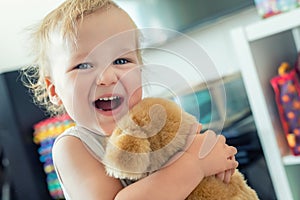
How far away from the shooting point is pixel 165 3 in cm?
107

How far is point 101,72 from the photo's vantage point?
26 centimetres

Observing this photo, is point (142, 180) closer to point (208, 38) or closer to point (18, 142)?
point (18, 142)

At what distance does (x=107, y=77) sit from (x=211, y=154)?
0.30 feet

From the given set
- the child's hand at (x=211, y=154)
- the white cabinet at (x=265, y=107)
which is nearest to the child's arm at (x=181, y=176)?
the child's hand at (x=211, y=154)

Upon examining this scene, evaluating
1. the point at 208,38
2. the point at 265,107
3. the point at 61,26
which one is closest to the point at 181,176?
the point at 61,26

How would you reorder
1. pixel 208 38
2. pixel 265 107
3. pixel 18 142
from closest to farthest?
pixel 265 107, pixel 18 142, pixel 208 38

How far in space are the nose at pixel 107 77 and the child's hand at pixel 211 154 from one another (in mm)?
68

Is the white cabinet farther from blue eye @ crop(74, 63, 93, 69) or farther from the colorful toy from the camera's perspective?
blue eye @ crop(74, 63, 93, 69)

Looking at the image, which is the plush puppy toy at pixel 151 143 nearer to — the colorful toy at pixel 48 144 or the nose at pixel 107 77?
the nose at pixel 107 77

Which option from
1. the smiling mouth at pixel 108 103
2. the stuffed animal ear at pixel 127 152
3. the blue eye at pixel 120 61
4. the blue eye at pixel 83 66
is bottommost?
the stuffed animal ear at pixel 127 152

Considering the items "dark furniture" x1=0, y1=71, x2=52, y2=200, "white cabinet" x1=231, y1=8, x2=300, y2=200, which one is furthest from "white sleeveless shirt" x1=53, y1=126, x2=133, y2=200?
"dark furniture" x1=0, y1=71, x2=52, y2=200

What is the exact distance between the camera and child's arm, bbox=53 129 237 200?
0.26 metres

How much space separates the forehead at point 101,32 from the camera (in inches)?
10.6

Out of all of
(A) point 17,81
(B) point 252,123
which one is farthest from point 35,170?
(B) point 252,123
